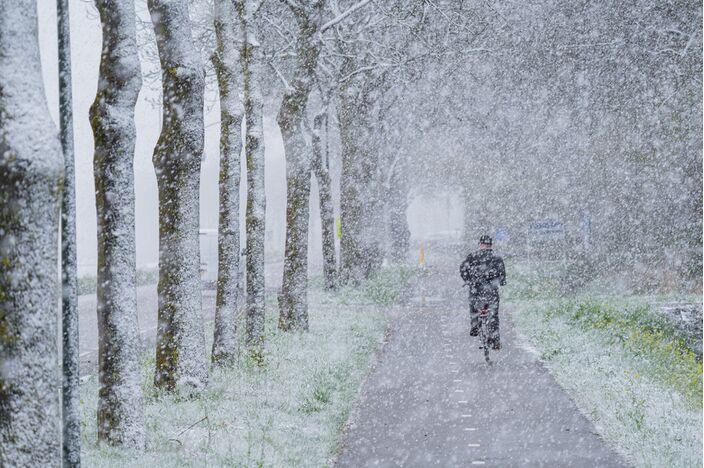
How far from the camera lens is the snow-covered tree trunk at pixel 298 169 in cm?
1680

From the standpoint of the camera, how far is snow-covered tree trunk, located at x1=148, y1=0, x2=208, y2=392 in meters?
9.76

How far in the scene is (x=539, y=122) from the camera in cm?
3538

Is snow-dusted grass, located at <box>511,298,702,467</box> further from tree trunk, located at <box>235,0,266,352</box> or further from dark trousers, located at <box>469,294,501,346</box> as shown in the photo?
tree trunk, located at <box>235,0,266,352</box>

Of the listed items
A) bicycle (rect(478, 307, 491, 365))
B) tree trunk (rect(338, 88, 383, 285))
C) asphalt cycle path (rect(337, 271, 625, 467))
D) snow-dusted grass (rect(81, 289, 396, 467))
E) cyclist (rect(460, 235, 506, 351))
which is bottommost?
asphalt cycle path (rect(337, 271, 625, 467))

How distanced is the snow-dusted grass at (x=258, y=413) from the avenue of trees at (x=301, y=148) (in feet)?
1.44

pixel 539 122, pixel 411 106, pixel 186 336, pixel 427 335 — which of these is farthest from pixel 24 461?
pixel 411 106

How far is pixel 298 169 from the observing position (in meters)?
17.8

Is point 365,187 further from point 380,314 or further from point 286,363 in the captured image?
point 286,363

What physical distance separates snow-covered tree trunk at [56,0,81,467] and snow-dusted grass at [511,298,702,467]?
4.66 metres

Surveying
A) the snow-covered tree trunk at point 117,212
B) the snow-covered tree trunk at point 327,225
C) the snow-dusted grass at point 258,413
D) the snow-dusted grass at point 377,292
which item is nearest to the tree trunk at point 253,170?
the snow-dusted grass at point 258,413

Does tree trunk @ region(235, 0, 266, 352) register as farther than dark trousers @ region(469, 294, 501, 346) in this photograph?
No

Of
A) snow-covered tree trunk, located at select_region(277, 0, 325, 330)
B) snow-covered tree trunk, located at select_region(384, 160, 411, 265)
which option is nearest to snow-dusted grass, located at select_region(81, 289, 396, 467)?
snow-covered tree trunk, located at select_region(277, 0, 325, 330)

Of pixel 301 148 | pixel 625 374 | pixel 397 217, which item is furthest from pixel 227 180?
pixel 397 217

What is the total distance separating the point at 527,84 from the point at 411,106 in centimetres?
959
